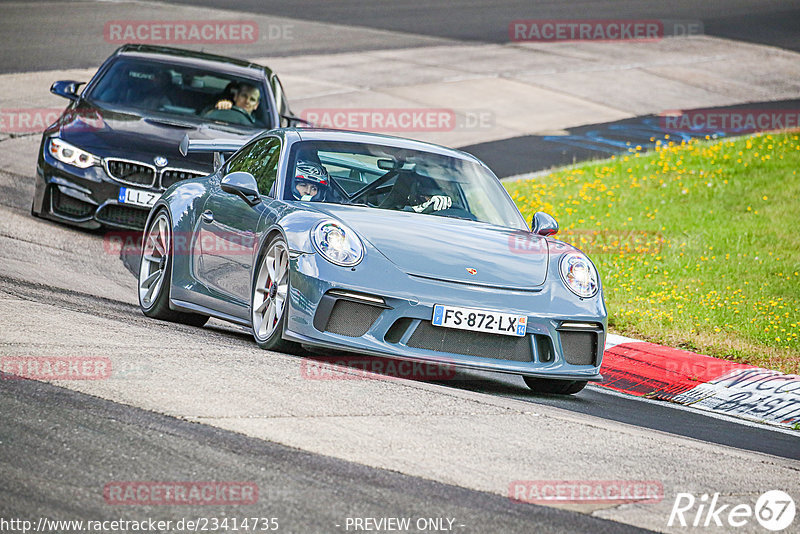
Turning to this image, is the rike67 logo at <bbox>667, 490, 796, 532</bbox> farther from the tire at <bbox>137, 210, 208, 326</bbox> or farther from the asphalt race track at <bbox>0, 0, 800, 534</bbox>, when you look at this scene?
the tire at <bbox>137, 210, 208, 326</bbox>

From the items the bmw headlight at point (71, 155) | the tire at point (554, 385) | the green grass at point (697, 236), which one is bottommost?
the green grass at point (697, 236)

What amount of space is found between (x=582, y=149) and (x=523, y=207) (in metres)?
5.02

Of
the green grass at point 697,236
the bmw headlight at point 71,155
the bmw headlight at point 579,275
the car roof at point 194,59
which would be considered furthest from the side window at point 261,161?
the car roof at point 194,59

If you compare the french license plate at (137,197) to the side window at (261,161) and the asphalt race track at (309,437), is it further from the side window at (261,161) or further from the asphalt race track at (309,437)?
the side window at (261,161)

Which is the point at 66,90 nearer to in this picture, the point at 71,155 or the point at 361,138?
the point at 71,155

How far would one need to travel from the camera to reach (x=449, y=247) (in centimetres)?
727

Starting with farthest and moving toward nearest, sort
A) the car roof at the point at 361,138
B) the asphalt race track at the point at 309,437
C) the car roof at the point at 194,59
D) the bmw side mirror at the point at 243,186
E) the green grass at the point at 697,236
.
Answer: the car roof at the point at 194,59 < the green grass at the point at 697,236 < the car roof at the point at 361,138 < the bmw side mirror at the point at 243,186 < the asphalt race track at the point at 309,437

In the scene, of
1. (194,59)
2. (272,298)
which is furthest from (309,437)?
(194,59)

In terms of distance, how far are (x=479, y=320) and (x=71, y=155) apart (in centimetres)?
594

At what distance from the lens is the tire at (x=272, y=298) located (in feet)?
23.1

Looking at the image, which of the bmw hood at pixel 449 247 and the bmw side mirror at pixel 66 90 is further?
the bmw side mirror at pixel 66 90

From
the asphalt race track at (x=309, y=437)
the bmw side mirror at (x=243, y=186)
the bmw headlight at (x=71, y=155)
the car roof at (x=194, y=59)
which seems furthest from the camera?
the car roof at (x=194, y=59)

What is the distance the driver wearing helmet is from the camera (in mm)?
7789

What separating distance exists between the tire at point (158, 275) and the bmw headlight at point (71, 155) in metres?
2.59
